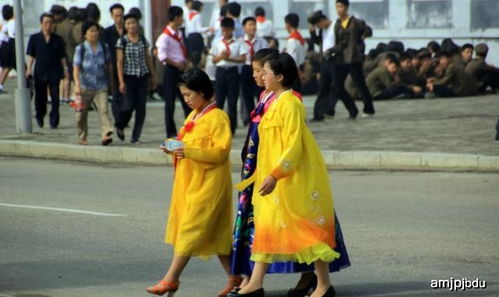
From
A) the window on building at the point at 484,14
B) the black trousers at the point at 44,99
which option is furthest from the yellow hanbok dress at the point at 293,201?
the window on building at the point at 484,14

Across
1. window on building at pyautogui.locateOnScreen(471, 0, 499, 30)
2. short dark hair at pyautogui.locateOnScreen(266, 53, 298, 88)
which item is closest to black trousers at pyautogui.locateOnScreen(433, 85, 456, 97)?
window on building at pyautogui.locateOnScreen(471, 0, 499, 30)

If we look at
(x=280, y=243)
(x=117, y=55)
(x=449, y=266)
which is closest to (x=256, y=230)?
(x=280, y=243)

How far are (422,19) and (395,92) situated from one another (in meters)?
3.58

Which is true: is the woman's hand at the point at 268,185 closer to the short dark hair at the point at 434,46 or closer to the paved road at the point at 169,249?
the paved road at the point at 169,249

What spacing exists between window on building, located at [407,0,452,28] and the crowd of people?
0.79m

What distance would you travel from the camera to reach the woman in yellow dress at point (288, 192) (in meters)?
8.02

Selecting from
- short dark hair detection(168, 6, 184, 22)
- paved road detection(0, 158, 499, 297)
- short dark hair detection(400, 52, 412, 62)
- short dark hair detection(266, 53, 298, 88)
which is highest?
short dark hair detection(266, 53, 298, 88)

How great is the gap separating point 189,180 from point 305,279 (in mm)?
957

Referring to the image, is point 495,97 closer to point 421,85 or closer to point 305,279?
point 421,85

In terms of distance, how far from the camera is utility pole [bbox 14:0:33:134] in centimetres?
1975

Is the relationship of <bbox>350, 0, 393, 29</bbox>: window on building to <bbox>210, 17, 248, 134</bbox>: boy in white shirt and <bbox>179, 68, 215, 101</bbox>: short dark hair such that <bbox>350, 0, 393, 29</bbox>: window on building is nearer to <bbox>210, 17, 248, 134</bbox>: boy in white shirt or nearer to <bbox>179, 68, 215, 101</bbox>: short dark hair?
<bbox>210, 17, 248, 134</bbox>: boy in white shirt

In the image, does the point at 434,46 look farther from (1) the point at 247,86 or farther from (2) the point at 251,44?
(1) the point at 247,86

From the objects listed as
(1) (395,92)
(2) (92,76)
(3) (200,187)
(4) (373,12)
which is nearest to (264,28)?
(1) (395,92)

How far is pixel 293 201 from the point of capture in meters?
8.05
